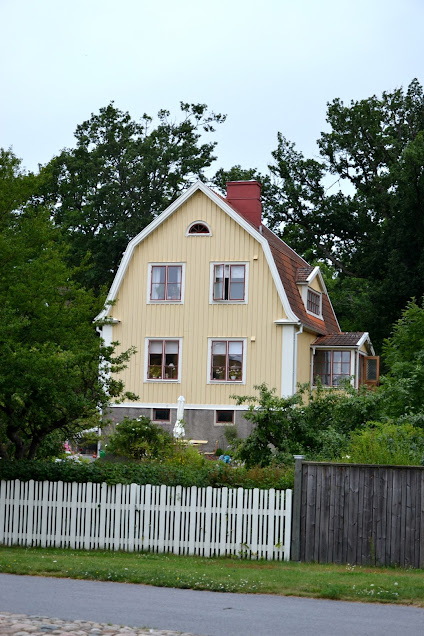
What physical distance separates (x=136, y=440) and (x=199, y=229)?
1179 cm

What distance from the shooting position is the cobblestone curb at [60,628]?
9.44 m

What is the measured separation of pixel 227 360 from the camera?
38750 mm

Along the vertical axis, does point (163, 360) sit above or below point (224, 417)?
above

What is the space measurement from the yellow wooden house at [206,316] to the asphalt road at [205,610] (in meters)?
24.8

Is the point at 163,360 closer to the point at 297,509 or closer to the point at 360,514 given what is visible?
the point at 297,509

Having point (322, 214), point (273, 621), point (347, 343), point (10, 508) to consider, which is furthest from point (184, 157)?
point (273, 621)

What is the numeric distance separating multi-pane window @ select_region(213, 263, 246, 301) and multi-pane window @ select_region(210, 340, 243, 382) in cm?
178

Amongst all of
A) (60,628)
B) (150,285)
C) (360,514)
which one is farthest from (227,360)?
(60,628)

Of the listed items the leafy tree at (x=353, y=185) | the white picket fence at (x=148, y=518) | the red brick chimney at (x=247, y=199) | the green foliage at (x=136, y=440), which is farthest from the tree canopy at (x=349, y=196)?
the white picket fence at (x=148, y=518)

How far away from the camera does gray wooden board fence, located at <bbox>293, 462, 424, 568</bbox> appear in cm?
1630

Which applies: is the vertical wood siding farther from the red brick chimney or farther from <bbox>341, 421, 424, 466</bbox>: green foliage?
<bbox>341, 421, 424, 466</bbox>: green foliage

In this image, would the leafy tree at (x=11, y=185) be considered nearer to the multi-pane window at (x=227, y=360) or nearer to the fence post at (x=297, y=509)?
the fence post at (x=297, y=509)

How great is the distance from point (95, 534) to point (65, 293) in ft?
18.3

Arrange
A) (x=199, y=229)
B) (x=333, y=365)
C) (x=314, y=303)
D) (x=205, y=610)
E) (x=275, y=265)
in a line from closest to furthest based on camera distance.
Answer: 1. (x=205, y=610)
2. (x=275, y=265)
3. (x=199, y=229)
4. (x=333, y=365)
5. (x=314, y=303)
